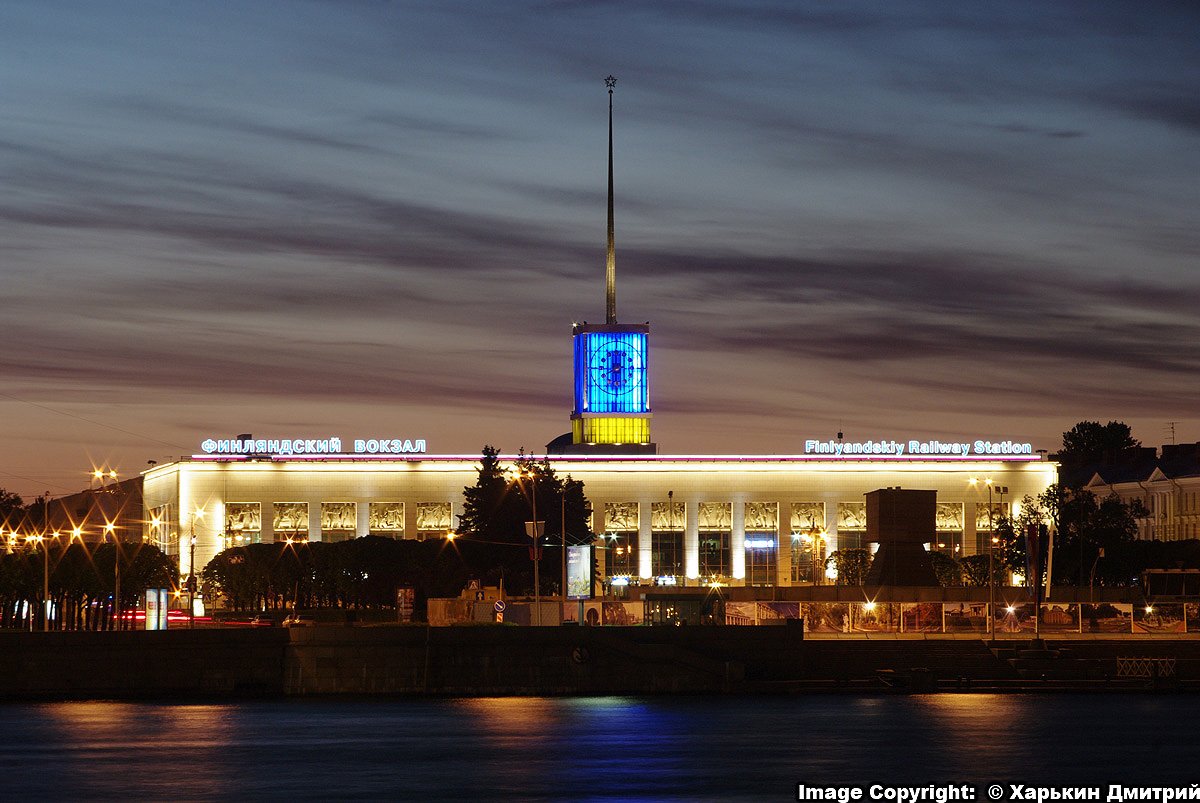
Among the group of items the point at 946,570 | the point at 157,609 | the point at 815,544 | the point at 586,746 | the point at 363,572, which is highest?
the point at 815,544

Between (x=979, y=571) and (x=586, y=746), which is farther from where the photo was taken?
(x=979, y=571)

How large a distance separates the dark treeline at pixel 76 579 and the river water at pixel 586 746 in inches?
Result: 1386

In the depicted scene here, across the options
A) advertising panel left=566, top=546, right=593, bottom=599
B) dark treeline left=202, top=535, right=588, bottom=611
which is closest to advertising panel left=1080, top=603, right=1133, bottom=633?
advertising panel left=566, top=546, right=593, bottom=599

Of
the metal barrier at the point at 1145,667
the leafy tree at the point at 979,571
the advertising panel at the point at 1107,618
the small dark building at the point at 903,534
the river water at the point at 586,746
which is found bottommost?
the river water at the point at 586,746

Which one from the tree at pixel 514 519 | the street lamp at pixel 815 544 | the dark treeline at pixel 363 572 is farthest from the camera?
the street lamp at pixel 815 544

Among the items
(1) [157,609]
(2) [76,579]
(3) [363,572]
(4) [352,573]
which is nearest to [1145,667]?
(1) [157,609]

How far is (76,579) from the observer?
13000cm

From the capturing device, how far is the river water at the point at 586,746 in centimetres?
6331

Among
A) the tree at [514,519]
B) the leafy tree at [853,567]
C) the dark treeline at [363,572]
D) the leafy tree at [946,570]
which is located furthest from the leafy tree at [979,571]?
the dark treeline at [363,572]

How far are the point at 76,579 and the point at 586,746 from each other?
66083 millimetres

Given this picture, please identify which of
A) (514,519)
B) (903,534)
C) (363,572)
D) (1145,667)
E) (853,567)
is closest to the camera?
(1145,667)

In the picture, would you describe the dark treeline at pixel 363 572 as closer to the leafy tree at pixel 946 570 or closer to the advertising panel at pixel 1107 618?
the leafy tree at pixel 946 570

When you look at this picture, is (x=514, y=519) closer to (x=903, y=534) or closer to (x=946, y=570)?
(x=946, y=570)

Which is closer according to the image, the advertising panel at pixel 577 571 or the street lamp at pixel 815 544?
the advertising panel at pixel 577 571
